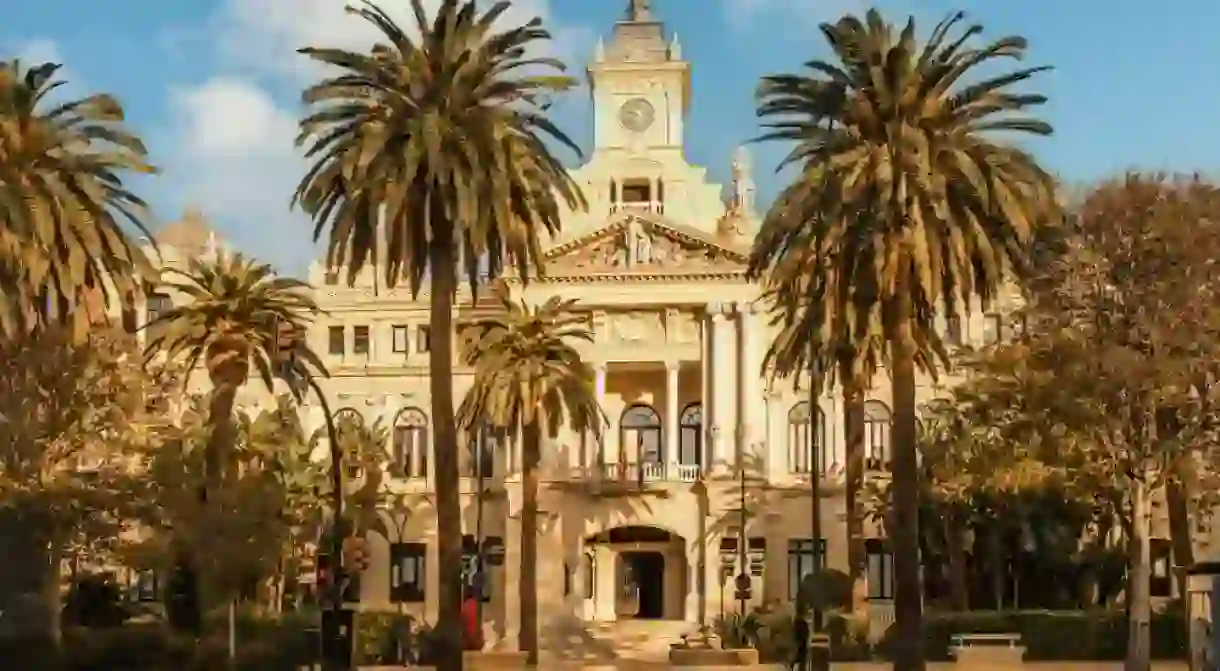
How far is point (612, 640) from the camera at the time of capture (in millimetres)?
75812

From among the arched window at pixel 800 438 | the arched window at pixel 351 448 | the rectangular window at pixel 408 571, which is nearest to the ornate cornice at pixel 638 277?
the arched window at pixel 800 438

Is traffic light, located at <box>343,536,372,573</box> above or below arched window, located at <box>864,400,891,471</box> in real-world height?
below

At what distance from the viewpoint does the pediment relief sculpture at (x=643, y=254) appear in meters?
83.9

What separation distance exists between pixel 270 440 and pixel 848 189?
36.0 metres

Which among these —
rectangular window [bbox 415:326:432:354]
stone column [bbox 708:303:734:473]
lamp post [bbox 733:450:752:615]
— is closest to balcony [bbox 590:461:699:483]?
stone column [bbox 708:303:734:473]

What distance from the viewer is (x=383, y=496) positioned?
260ft

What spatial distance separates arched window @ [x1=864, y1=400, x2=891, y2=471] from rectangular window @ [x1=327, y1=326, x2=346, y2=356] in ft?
82.7

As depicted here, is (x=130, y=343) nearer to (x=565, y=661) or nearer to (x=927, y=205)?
(x=565, y=661)

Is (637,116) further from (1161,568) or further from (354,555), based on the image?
(354,555)

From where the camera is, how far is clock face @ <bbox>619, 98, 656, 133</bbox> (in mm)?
97125

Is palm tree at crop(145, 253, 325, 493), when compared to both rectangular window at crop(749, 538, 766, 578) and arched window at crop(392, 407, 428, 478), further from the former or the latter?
arched window at crop(392, 407, 428, 478)

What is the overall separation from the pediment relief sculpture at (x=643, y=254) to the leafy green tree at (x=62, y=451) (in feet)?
98.8

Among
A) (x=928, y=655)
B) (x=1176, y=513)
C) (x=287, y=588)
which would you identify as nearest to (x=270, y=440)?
(x=287, y=588)

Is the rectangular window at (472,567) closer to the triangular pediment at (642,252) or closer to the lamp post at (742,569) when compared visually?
the lamp post at (742,569)
